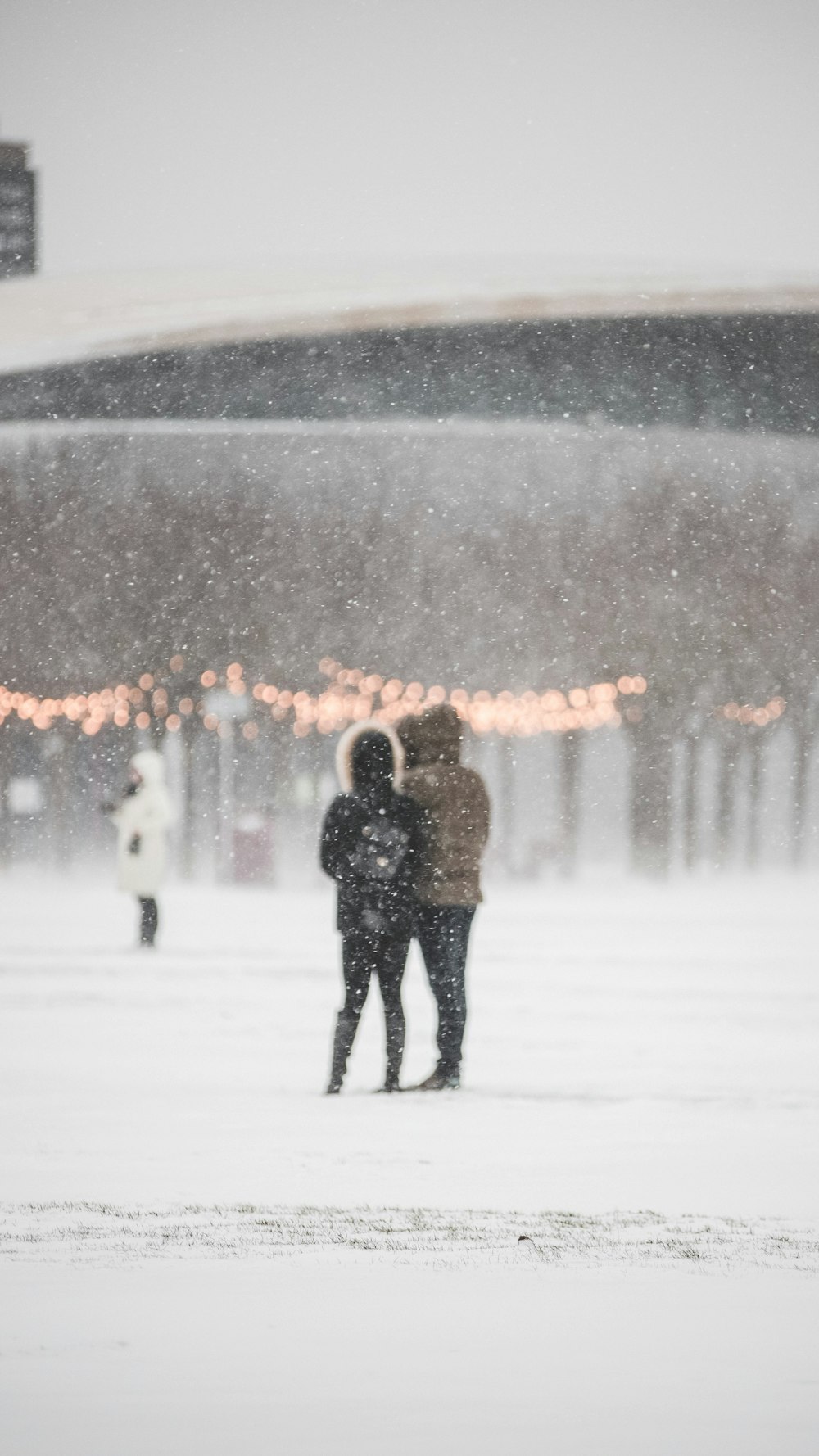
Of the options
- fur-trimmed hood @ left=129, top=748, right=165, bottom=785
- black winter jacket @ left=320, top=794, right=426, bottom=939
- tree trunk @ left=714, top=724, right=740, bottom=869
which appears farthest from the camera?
tree trunk @ left=714, top=724, right=740, bottom=869

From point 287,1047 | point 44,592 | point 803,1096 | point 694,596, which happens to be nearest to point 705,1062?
point 803,1096

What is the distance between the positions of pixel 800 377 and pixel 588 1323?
43.6ft

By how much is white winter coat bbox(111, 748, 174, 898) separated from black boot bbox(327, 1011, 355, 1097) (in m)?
7.11

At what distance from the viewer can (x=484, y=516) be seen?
2844 centimetres

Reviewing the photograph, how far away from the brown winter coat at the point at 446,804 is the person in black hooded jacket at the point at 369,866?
0.11 meters

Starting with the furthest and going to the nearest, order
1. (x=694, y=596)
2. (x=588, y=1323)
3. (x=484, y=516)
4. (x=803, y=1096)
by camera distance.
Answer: (x=484, y=516) < (x=694, y=596) < (x=803, y=1096) < (x=588, y=1323)

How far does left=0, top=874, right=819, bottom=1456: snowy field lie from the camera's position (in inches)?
140

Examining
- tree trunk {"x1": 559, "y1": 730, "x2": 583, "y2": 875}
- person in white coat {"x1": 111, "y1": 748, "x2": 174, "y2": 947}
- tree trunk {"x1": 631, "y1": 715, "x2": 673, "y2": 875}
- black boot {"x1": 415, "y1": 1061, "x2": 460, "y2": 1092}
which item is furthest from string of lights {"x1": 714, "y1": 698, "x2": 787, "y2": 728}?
black boot {"x1": 415, "y1": 1061, "x2": 460, "y2": 1092}

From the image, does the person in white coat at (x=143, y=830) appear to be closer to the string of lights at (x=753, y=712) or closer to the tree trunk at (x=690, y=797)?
the tree trunk at (x=690, y=797)

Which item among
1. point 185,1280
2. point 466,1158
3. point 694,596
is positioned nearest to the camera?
point 185,1280

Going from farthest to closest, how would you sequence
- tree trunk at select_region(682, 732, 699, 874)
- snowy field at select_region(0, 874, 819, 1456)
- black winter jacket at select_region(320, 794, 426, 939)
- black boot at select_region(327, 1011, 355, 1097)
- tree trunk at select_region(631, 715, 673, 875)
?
tree trunk at select_region(682, 732, 699, 874)
tree trunk at select_region(631, 715, 673, 875)
black boot at select_region(327, 1011, 355, 1097)
black winter jacket at select_region(320, 794, 426, 939)
snowy field at select_region(0, 874, 819, 1456)

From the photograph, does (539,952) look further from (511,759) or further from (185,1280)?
(511,759)

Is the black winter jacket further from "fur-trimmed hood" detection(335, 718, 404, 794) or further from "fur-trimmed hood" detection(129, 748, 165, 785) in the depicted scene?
"fur-trimmed hood" detection(129, 748, 165, 785)

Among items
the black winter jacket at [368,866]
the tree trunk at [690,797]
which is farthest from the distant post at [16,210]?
the black winter jacket at [368,866]
